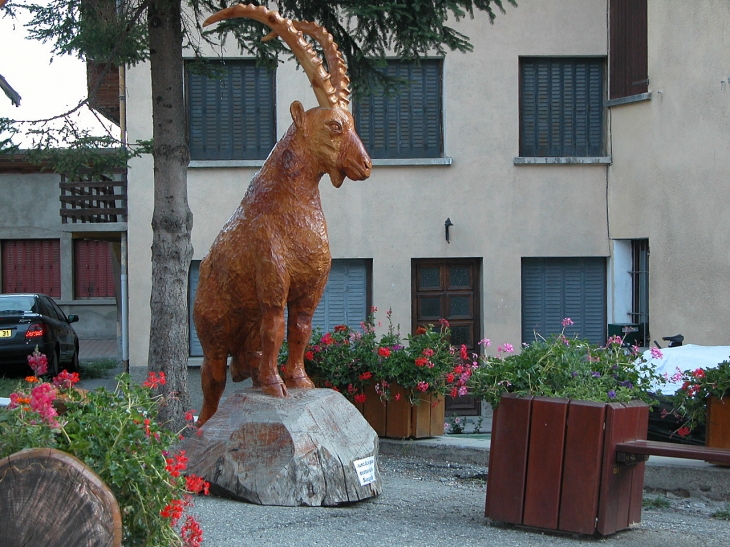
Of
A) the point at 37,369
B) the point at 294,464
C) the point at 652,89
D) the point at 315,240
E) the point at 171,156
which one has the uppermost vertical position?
the point at 652,89

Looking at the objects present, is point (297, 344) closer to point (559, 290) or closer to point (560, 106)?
point (559, 290)

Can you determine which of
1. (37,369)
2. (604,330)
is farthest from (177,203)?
(604,330)

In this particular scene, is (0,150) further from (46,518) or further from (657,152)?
(657,152)

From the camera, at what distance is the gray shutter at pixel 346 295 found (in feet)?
49.9

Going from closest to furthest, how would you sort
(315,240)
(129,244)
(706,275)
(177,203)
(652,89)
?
(315,240) → (177,203) → (706,275) → (652,89) → (129,244)

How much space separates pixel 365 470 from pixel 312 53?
2.97 metres

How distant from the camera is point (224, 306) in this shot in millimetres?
7035

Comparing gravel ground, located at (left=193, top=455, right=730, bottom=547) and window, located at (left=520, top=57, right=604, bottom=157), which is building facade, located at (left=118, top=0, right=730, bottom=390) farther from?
gravel ground, located at (left=193, top=455, right=730, bottom=547)

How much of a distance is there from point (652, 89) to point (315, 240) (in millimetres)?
8912

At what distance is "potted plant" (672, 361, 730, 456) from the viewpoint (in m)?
7.60

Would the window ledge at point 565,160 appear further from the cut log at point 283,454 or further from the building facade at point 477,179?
the cut log at point 283,454

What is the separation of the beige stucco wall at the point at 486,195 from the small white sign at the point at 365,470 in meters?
8.42

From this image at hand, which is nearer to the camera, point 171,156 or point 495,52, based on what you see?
point 171,156

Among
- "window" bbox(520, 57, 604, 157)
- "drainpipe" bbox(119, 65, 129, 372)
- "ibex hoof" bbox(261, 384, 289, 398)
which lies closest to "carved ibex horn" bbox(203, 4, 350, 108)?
"ibex hoof" bbox(261, 384, 289, 398)
